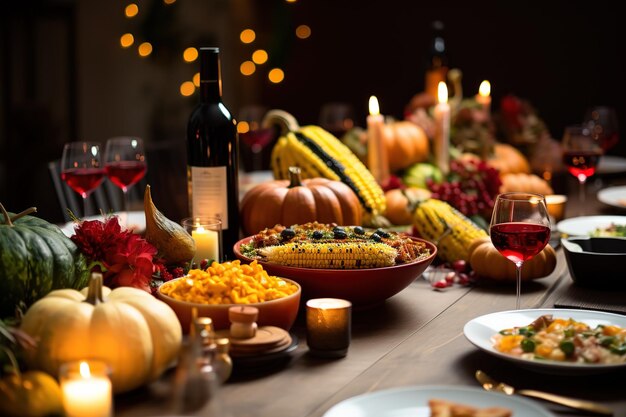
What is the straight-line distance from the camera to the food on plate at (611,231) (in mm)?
2314

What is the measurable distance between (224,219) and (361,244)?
454mm

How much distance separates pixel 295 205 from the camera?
2248 millimetres

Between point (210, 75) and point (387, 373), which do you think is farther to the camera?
point (210, 75)

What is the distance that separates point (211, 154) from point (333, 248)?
47 cm

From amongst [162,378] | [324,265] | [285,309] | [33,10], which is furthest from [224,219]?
[33,10]

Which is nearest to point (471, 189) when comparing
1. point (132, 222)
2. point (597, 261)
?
point (597, 261)

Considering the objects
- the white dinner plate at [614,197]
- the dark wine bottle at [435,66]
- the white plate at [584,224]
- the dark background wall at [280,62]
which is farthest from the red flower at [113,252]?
the dark background wall at [280,62]

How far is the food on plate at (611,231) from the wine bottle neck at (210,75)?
3.62 ft

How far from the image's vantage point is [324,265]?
1.73 metres

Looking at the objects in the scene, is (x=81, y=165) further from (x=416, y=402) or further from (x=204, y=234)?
(x=416, y=402)

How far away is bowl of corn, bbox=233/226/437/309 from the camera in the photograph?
1.71 m

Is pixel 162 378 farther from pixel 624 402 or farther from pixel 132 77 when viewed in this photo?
pixel 132 77

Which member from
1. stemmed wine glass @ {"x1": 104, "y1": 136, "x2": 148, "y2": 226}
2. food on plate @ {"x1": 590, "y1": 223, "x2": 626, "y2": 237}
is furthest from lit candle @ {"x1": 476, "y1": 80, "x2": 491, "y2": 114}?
stemmed wine glass @ {"x1": 104, "y1": 136, "x2": 148, "y2": 226}

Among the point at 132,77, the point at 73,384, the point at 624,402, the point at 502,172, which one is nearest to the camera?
the point at 73,384
